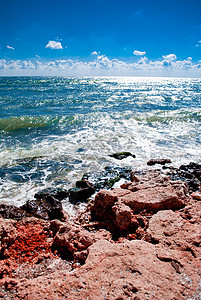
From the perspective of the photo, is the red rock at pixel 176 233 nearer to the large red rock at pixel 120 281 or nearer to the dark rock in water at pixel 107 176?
the large red rock at pixel 120 281

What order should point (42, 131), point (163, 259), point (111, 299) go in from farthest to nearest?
point (42, 131) → point (163, 259) → point (111, 299)

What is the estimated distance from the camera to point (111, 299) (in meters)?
2.44

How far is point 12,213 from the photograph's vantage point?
19.7ft

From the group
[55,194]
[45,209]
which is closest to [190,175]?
[55,194]

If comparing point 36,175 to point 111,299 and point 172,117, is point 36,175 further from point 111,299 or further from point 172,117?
point 172,117

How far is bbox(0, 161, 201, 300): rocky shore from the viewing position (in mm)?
2617

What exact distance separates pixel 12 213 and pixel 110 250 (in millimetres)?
4084

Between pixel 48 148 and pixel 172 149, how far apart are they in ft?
29.8

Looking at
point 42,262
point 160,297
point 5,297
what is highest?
point 160,297

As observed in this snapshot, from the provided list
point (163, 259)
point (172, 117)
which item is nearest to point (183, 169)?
point (163, 259)

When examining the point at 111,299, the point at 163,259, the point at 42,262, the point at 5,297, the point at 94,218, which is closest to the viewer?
the point at 111,299

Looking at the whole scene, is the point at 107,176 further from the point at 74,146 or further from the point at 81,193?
the point at 74,146

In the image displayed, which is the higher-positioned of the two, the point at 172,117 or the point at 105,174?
the point at 172,117

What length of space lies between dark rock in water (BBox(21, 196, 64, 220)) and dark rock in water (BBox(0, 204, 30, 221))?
20 cm
